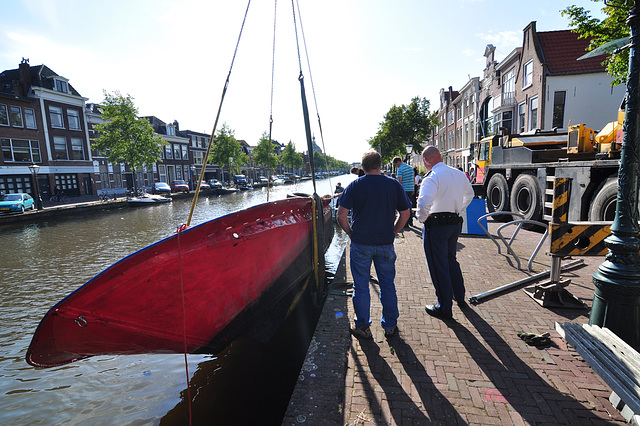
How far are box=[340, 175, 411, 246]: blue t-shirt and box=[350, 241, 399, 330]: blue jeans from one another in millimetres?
86

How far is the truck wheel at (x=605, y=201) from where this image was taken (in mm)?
5770

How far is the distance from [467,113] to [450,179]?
119 ft

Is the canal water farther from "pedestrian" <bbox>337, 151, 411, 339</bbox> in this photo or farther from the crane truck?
the crane truck

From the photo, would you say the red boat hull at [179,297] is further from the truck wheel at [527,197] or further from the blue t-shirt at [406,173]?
the truck wheel at [527,197]

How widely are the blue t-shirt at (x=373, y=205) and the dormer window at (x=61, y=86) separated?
37265 mm

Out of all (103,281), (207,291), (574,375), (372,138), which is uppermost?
(372,138)

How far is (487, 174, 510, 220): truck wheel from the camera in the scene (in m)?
9.76

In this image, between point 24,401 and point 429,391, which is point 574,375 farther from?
point 24,401

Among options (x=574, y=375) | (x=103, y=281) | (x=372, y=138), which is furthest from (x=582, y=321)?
(x=372, y=138)

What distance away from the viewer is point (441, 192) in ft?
11.0

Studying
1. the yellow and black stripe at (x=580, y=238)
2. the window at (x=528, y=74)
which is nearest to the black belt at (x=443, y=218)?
the yellow and black stripe at (x=580, y=238)

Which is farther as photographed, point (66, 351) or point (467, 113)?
point (467, 113)

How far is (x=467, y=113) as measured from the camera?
115ft

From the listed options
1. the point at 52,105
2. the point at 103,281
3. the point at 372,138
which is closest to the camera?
the point at 103,281
